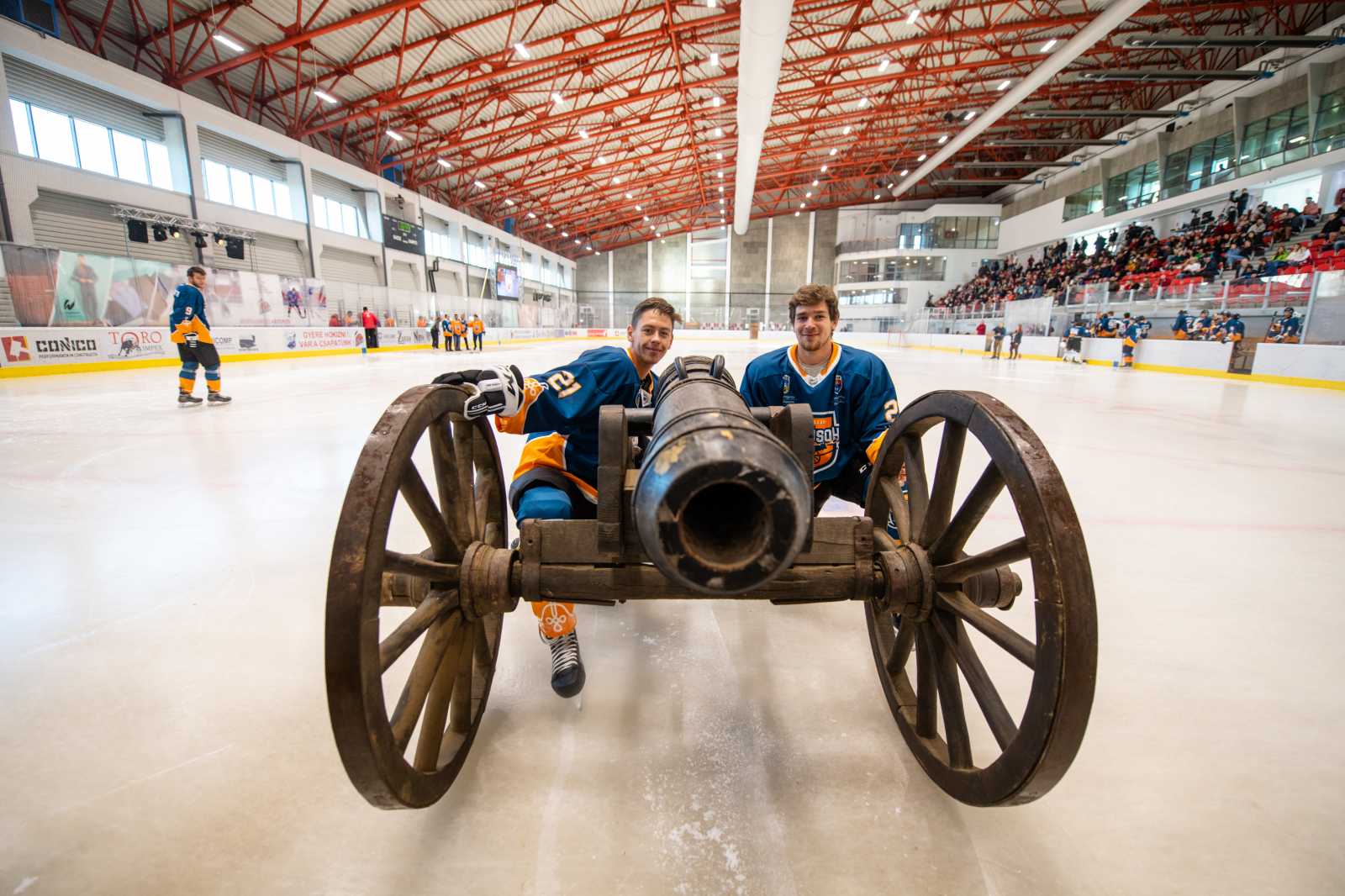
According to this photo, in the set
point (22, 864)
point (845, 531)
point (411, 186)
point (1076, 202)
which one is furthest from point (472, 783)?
point (1076, 202)

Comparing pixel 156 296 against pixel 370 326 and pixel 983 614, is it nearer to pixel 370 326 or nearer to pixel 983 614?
pixel 370 326

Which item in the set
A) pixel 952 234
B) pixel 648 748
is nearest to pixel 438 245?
pixel 648 748

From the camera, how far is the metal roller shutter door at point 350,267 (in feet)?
68.8

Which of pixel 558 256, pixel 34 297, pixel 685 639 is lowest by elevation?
pixel 685 639

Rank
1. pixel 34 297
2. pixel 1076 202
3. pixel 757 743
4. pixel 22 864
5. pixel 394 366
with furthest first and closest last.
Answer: pixel 1076 202 → pixel 394 366 → pixel 34 297 → pixel 757 743 → pixel 22 864

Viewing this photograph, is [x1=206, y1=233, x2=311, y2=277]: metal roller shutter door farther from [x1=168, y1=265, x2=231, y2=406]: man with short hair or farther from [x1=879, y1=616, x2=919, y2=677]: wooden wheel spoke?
[x1=879, y1=616, x2=919, y2=677]: wooden wheel spoke

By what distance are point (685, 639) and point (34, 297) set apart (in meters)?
15.7

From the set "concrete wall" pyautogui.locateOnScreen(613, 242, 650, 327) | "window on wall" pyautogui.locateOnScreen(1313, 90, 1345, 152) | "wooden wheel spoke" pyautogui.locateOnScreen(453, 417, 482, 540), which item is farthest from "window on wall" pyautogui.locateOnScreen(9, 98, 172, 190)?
"window on wall" pyautogui.locateOnScreen(1313, 90, 1345, 152)

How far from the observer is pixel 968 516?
1389mm

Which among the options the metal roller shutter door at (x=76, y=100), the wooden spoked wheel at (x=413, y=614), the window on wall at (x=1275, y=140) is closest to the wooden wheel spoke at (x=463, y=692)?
the wooden spoked wheel at (x=413, y=614)

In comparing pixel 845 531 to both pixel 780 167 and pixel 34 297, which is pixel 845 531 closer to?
pixel 34 297

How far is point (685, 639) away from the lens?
2051 millimetres

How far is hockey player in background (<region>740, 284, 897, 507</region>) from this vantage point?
2.56 metres

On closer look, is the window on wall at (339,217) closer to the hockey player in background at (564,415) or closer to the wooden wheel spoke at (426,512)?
the hockey player in background at (564,415)
